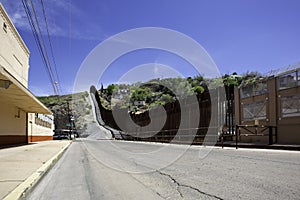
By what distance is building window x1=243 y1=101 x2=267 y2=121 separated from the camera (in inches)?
942

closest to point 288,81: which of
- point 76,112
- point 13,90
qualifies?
point 13,90

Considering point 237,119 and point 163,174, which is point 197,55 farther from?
point 237,119

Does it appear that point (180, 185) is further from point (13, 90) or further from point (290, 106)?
point (290, 106)

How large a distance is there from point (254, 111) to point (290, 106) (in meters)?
4.17

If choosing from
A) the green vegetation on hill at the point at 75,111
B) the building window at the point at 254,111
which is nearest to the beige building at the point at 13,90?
the building window at the point at 254,111

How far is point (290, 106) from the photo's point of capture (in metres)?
21.0

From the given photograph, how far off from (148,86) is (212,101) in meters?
25.1

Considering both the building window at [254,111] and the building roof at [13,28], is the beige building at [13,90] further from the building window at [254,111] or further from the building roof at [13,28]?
the building window at [254,111]

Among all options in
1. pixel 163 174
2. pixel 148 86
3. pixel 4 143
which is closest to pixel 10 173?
pixel 163 174

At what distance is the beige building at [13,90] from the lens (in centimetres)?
2000

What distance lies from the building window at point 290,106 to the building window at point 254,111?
2113 millimetres

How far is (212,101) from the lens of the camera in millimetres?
26859

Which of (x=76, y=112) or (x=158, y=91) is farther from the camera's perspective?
(x=76, y=112)

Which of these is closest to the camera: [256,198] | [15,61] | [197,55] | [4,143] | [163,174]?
[256,198]
